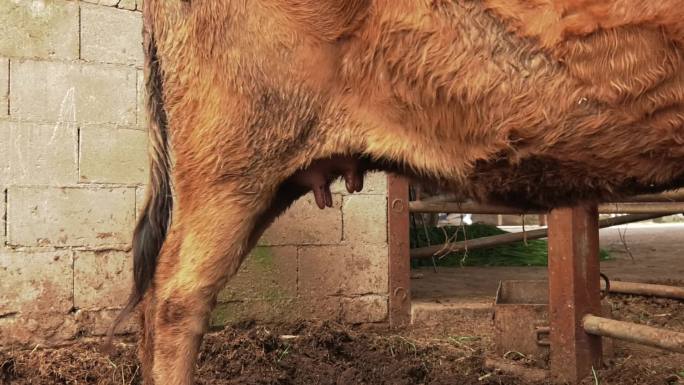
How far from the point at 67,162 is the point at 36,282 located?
0.65m

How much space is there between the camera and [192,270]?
2332 millimetres

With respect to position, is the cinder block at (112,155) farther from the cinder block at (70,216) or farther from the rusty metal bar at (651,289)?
the rusty metal bar at (651,289)

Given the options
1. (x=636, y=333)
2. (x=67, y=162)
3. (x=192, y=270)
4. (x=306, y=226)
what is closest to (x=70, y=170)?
A: (x=67, y=162)

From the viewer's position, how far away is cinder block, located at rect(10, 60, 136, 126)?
141 inches

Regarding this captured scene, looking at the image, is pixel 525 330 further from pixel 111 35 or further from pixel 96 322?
pixel 111 35

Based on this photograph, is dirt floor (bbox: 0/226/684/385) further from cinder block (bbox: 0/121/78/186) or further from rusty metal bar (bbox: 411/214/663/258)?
cinder block (bbox: 0/121/78/186)

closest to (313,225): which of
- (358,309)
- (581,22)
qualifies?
(358,309)

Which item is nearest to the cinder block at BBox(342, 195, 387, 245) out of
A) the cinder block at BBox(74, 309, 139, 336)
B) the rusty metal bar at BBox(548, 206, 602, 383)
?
the cinder block at BBox(74, 309, 139, 336)

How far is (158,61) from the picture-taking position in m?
2.46

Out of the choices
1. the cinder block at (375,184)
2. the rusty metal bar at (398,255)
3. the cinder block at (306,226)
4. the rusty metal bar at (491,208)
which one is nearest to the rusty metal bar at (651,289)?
the rusty metal bar at (491,208)

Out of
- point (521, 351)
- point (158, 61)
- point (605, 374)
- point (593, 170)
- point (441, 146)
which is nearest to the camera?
point (593, 170)

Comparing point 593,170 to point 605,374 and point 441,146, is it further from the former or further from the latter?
point 605,374

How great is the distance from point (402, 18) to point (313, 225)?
2309mm

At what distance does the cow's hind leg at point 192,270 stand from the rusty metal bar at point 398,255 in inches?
82.8
